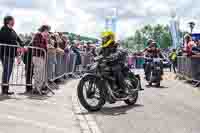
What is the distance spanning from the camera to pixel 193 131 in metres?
8.31

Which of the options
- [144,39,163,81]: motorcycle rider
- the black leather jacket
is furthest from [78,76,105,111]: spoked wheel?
[144,39,163,81]: motorcycle rider

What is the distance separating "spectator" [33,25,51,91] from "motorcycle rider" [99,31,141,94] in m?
2.35

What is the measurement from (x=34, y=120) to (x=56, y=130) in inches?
36.6

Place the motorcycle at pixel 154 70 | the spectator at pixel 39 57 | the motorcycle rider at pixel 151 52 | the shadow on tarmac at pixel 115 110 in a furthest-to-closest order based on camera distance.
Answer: the motorcycle rider at pixel 151 52 < the motorcycle at pixel 154 70 < the spectator at pixel 39 57 < the shadow on tarmac at pixel 115 110

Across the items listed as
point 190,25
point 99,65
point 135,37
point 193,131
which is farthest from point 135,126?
point 135,37

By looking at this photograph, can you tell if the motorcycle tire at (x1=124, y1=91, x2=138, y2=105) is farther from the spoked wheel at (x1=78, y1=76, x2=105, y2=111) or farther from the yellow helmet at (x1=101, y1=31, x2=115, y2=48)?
the yellow helmet at (x1=101, y1=31, x2=115, y2=48)

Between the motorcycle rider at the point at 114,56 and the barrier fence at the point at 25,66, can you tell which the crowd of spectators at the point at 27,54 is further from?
the motorcycle rider at the point at 114,56

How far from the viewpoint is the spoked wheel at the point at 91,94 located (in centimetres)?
1066

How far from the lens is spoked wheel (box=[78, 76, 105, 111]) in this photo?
10.7 metres

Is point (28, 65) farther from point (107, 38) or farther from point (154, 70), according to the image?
point (154, 70)

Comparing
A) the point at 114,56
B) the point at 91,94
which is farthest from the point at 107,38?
the point at 91,94

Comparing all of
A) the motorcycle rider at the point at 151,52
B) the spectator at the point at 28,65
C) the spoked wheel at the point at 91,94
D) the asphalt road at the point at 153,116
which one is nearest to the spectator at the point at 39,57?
the spectator at the point at 28,65

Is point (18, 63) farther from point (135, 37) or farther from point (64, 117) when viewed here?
point (135, 37)

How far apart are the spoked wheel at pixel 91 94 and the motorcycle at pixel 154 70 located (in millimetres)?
8114
